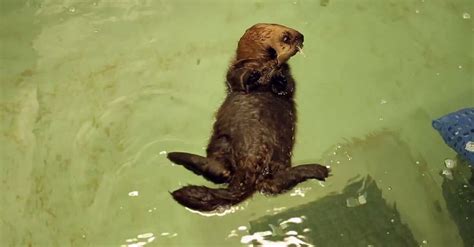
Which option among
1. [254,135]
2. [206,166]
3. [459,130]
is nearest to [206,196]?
[206,166]

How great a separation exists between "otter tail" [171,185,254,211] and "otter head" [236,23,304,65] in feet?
1.74

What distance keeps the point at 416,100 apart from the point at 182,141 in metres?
1.04

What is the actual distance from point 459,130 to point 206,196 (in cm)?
102

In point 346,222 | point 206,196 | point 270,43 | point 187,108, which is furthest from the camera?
point 187,108

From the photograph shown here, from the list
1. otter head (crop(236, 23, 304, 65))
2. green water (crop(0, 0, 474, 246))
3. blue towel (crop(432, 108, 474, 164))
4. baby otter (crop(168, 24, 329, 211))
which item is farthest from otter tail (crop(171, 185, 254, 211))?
blue towel (crop(432, 108, 474, 164))

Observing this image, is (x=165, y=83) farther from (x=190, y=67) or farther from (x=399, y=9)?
(x=399, y=9)

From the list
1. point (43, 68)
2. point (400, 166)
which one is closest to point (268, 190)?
point (400, 166)

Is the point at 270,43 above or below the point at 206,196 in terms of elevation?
above

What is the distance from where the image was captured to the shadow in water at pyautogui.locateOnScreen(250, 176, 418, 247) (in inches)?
93.6

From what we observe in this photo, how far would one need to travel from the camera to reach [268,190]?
203 centimetres

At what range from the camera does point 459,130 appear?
7.71 ft

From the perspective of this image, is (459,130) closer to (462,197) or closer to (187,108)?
(462,197)

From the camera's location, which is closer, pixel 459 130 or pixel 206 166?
pixel 206 166

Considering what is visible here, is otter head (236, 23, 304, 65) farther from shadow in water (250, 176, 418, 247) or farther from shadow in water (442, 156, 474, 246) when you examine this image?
shadow in water (442, 156, 474, 246)
